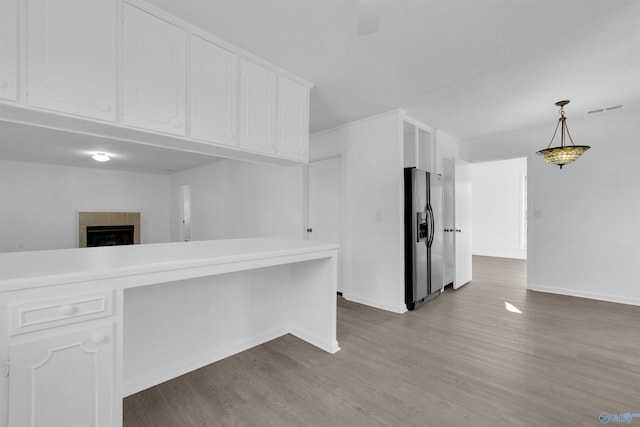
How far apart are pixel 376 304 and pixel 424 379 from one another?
1.51 meters

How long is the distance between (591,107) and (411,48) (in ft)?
9.41

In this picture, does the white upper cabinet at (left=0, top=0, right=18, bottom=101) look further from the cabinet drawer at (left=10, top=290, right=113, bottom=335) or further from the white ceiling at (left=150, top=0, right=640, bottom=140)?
the cabinet drawer at (left=10, top=290, right=113, bottom=335)

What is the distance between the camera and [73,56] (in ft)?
4.77

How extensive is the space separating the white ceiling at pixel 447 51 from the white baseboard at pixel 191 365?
2.38 m

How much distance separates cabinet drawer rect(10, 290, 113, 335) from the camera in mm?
990

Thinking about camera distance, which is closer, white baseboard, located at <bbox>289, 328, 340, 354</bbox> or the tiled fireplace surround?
white baseboard, located at <bbox>289, 328, 340, 354</bbox>

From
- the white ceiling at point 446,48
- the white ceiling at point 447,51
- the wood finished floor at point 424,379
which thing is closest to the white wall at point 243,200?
the white ceiling at point 447,51

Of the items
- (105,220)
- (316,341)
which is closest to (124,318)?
(316,341)

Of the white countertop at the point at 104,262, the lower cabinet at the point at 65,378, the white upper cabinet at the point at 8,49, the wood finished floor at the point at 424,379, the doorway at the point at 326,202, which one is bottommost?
the wood finished floor at the point at 424,379

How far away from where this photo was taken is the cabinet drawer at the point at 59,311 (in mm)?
990

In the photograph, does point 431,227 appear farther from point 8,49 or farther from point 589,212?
point 8,49

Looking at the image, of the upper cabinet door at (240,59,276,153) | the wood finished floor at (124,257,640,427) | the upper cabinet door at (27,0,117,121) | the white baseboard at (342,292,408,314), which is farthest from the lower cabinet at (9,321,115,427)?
the white baseboard at (342,292,408,314)

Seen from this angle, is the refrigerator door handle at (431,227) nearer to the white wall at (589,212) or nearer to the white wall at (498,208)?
the white wall at (589,212)

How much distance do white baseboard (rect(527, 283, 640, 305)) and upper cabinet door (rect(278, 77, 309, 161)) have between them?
13.4ft
